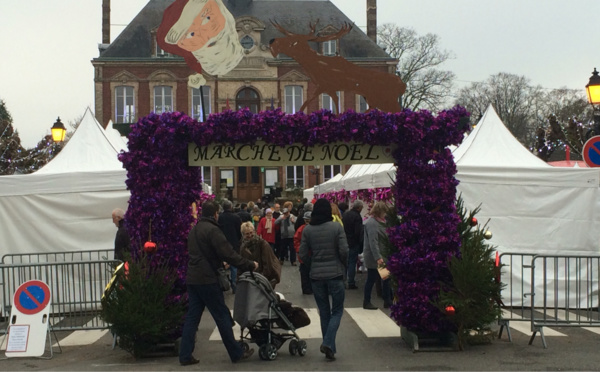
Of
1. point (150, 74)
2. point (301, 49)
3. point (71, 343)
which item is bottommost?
point (71, 343)

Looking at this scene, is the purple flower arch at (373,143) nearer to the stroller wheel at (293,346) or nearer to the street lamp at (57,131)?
the stroller wheel at (293,346)

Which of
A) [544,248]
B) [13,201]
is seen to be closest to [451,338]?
[544,248]

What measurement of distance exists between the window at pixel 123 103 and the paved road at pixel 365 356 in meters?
42.5

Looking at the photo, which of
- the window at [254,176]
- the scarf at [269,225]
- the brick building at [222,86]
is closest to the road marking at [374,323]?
the scarf at [269,225]

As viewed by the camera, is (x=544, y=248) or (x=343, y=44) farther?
(x=343, y=44)

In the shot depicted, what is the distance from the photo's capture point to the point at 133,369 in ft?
29.0

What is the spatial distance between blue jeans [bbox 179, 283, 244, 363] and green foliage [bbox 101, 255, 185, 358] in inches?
21.3

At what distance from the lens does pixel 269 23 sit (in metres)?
57.0

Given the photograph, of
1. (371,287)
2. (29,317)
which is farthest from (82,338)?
(371,287)

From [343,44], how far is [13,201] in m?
43.9

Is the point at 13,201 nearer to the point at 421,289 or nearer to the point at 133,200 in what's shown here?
the point at 133,200

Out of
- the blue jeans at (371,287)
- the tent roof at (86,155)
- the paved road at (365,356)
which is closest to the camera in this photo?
the paved road at (365,356)

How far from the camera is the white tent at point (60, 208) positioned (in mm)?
13984

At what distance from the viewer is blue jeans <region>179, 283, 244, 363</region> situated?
29.0 feet
